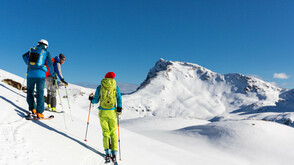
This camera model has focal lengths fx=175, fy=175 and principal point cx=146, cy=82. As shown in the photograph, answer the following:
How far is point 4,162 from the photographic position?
2873 millimetres

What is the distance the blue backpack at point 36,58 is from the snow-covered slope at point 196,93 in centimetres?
9301

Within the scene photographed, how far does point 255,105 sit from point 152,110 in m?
66.4

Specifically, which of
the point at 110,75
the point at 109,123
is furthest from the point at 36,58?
the point at 109,123

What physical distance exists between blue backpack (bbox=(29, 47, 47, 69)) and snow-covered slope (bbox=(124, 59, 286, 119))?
93.0 meters

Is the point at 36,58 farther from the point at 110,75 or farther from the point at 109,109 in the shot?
the point at 109,109

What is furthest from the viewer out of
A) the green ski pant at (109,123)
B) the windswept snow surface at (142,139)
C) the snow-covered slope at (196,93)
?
the snow-covered slope at (196,93)

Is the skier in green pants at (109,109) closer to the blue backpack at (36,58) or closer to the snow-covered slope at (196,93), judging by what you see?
the blue backpack at (36,58)

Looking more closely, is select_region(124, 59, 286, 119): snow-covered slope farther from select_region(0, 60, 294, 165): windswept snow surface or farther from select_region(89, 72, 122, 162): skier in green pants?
select_region(89, 72, 122, 162): skier in green pants

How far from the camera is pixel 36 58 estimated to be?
5.64m

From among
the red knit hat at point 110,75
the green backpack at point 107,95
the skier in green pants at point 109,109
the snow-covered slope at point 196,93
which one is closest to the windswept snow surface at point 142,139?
the skier in green pants at point 109,109

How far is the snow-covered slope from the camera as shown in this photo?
113 m

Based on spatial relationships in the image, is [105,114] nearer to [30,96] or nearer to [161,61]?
[30,96]

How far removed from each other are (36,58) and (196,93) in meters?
143

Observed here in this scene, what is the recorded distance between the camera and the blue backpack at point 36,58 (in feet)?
18.4
